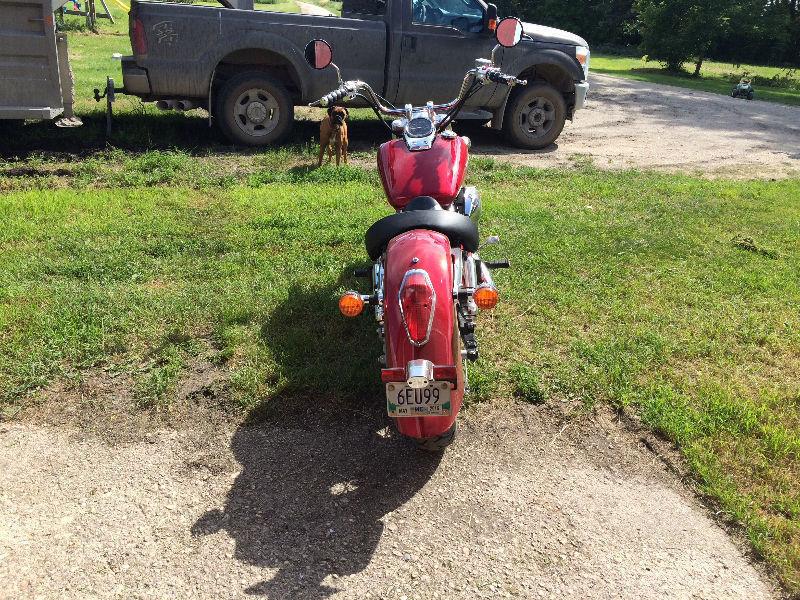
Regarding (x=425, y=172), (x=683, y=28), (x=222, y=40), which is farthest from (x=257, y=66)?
(x=683, y=28)

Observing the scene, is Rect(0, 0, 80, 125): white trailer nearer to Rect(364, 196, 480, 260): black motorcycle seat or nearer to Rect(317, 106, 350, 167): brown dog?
Rect(317, 106, 350, 167): brown dog

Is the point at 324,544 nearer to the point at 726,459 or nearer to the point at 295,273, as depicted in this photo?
the point at 726,459

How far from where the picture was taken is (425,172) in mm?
3770

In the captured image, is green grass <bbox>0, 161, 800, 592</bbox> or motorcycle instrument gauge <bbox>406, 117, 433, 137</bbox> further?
motorcycle instrument gauge <bbox>406, 117, 433, 137</bbox>

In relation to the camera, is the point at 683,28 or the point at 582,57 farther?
the point at 683,28

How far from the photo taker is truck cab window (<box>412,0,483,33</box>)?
8641mm

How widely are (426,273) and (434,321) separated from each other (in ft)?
0.68

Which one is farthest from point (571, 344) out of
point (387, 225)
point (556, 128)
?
point (556, 128)

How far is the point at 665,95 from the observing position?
Result: 1544 centimetres

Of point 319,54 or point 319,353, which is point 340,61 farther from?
point 319,353

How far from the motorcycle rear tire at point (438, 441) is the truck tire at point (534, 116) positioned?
697 cm

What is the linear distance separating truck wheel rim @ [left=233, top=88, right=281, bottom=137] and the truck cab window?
6.88ft

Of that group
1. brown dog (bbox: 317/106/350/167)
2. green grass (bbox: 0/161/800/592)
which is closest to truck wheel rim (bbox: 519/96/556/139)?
green grass (bbox: 0/161/800/592)

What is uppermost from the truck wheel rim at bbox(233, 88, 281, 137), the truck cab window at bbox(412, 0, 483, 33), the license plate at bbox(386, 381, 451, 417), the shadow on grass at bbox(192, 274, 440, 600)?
the truck cab window at bbox(412, 0, 483, 33)
